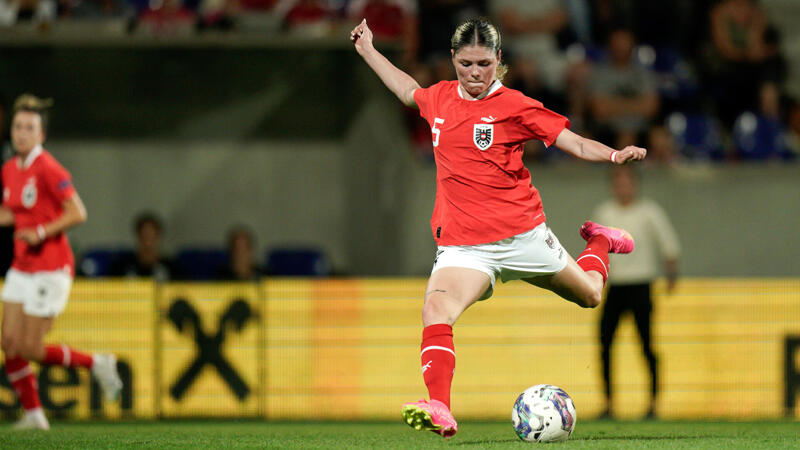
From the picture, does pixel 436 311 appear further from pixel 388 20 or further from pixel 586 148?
pixel 388 20

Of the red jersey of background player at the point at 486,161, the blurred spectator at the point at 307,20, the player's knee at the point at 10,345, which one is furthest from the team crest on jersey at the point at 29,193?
the blurred spectator at the point at 307,20

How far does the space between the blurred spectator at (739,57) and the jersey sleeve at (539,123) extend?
27.6 ft

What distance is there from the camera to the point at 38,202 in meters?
A: 8.86

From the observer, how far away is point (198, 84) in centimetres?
1440

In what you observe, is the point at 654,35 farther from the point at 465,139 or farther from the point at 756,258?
the point at 465,139

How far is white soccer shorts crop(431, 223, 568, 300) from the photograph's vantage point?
22.0 ft

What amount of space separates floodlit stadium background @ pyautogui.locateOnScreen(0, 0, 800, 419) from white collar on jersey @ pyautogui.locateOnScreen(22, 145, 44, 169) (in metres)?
2.32

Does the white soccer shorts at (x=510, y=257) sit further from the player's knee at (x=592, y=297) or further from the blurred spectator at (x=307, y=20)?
the blurred spectator at (x=307, y=20)

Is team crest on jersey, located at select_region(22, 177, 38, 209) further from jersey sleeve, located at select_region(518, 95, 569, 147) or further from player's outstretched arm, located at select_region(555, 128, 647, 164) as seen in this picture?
player's outstretched arm, located at select_region(555, 128, 647, 164)

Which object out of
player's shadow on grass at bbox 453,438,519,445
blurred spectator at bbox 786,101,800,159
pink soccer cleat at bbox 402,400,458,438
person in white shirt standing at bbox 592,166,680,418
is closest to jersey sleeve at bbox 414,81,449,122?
pink soccer cleat at bbox 402,400,458,438

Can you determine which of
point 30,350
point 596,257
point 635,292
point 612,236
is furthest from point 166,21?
point 596,257

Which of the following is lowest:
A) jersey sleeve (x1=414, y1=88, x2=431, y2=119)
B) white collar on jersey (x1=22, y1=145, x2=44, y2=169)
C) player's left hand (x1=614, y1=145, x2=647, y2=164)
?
player's left hand (x1=614, y1=145, x2=647, y2=164)

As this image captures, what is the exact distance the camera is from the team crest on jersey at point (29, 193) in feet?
29.0

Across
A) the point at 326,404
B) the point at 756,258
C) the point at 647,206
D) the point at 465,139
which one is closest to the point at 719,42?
the point at 756,258
